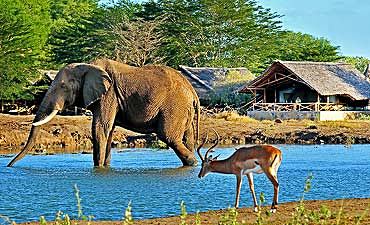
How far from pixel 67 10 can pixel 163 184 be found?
3238 inches

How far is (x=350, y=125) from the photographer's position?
41812 millimetres

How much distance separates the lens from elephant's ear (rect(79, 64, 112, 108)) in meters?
24.0

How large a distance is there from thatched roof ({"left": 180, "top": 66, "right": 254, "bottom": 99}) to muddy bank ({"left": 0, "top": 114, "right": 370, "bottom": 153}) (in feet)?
59.3

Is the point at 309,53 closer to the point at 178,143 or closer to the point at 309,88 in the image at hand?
the point at 309,88

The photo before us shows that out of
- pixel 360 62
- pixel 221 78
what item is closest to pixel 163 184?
pixel 221 78

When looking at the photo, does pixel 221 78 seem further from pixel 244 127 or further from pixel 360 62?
pixel 360 62

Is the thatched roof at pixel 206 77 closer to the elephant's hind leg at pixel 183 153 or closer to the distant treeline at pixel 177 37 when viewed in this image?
the distant treeline at pixel 177 37

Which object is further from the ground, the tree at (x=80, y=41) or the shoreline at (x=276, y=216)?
the tree at (x=80, y=41)

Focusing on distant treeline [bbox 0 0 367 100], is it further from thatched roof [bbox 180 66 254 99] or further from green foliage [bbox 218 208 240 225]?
green foliage [bbox 218 208 240 225]

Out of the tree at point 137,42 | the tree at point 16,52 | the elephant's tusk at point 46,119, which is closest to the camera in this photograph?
the elephant's tusk at point 46,119

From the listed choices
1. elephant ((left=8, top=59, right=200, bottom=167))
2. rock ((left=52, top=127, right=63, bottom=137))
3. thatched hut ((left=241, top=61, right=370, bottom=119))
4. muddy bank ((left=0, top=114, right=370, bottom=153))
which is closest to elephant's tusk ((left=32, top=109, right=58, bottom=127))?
elephant ((left=8, top=59, right=200, bottom=167))

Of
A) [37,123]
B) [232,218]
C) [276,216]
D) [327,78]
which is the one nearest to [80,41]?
[327,78]

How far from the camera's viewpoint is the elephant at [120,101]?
950 inches

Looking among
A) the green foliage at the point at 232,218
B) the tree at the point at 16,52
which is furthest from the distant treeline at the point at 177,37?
the green foliage at the point at 232,218
